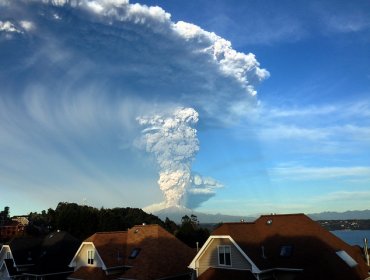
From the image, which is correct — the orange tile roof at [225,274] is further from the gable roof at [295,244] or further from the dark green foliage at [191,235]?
the dark green foliage at [191,235]

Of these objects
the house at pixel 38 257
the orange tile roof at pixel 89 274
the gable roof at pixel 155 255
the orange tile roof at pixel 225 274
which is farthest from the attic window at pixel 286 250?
the house at pixel 38 257

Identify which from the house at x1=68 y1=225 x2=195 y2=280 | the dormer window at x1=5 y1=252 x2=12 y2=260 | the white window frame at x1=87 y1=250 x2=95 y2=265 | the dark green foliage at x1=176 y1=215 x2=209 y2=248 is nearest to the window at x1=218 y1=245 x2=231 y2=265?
the house at x1=68 y1=225 x2=195 y2=280

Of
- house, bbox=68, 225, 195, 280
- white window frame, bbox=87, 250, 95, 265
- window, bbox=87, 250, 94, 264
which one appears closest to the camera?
house, bbox=68, 225, 195, 280

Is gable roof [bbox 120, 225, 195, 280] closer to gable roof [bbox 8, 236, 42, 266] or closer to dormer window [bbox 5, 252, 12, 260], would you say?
gable roof [bbox 8, 236, 42, 266]

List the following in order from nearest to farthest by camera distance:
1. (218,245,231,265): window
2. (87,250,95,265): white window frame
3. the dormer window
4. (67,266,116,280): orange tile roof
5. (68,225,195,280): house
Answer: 1. (218,245,231,265): window
2. (68,225,195,280): house
3. (67,266,116,280): orange tile roof
4. (87,250,95,265): white window frame
5. the dormer window

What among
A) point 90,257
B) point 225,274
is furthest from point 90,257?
point 225,274

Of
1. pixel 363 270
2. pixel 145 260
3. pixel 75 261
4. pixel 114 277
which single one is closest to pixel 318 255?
pixel 363 270

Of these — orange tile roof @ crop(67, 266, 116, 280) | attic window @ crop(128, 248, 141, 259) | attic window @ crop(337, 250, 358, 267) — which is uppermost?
attic window @ crop(128, 248, 141, 259)
